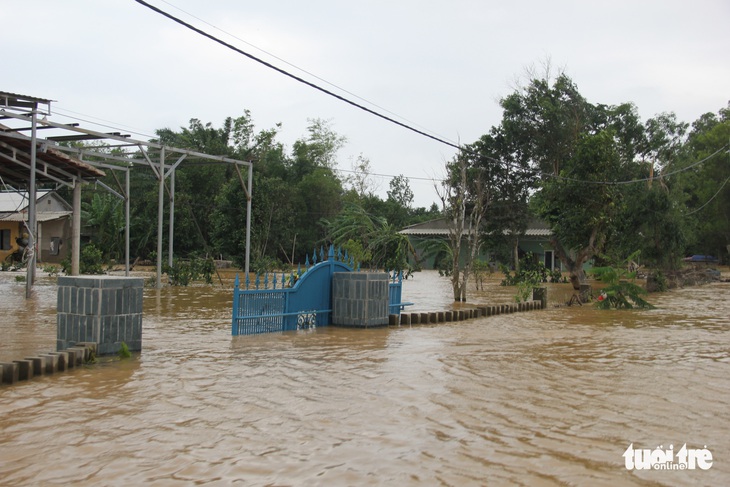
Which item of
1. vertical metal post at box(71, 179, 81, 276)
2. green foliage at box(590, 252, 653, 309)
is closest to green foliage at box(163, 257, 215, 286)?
vertical metal post at box(71, 179, 81, 276)

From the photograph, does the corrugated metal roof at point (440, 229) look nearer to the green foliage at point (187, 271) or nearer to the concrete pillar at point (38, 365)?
the green foliage at point (187, 271)

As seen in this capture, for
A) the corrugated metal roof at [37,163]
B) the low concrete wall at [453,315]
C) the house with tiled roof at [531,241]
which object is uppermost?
the corrugated metal roof at [37,163]

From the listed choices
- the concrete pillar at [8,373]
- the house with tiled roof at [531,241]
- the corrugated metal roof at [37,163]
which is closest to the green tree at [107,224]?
the corrugated metal roof at [37,163]

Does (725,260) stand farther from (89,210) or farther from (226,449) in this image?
(226,449)

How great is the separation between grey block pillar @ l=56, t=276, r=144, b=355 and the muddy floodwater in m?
0.47

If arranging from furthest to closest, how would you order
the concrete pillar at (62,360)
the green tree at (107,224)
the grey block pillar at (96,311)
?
1. the green tree at (107,224)
2. the grey block pillar at (96,311)
3. the concrete pillar at (62,360)

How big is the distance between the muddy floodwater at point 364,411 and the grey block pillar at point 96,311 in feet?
1.55

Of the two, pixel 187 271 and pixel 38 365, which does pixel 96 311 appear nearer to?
pixel 38 365

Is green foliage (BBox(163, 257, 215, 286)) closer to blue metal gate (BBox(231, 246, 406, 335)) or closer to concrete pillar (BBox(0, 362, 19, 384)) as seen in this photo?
blue metal gate (BBox(231, 246, 406, 335))

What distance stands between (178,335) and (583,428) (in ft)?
25.6

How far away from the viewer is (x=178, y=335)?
12102 mm

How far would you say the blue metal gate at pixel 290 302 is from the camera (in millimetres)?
12109

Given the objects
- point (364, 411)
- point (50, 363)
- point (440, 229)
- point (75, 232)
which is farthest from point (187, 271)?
point (440, 229)

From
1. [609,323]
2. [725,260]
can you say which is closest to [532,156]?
[609,323]
